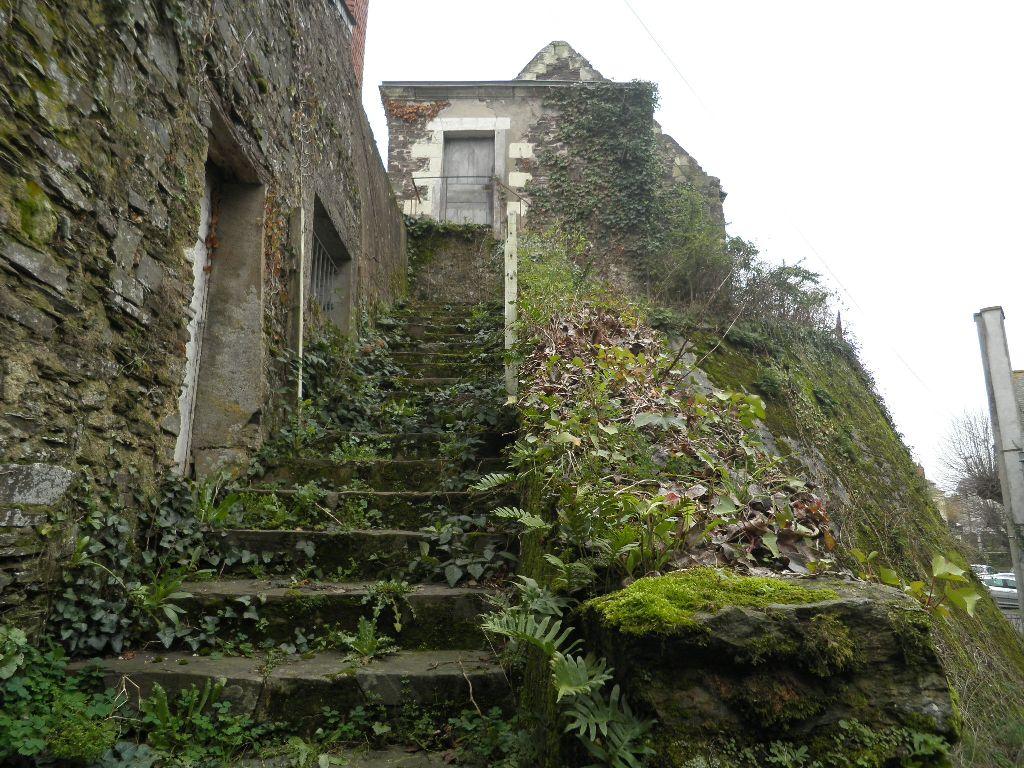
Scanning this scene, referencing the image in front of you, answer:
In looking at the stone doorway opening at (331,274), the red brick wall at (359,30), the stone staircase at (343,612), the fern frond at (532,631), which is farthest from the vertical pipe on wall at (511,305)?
the red brick wall at (359,30)

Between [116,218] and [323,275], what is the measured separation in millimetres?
3567

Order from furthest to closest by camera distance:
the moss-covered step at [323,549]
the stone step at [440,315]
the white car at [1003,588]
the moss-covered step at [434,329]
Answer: the white car at [1003,588]
the stone step at [440,315]
the moss-covered step at [434,329]
the moss-covered step at [323,549]

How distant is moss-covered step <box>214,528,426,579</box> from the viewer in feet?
10.4

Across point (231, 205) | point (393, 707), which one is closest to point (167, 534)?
point (393, 707)

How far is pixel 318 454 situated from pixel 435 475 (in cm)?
92

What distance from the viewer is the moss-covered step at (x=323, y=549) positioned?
10.4 feet

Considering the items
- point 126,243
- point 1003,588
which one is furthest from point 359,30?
point 1003,588

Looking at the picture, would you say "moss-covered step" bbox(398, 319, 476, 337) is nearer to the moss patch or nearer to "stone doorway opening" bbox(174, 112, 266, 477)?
"stone doorway opening" bbox(174, 112, 266, 477)

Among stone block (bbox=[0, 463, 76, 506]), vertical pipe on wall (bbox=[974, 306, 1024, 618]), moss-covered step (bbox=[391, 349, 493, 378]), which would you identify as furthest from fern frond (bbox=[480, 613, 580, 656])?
vertical pipe on wall (bbox=[974, 306, 1024, 618])

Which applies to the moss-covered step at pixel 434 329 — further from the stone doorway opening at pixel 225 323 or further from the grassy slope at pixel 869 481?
the stone doorway opening at pixel 225 323

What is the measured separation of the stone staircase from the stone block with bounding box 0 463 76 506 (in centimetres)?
64

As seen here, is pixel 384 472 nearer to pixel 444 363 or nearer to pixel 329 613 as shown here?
pixel 329 613

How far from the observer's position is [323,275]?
6.37 meters

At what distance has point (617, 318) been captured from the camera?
15.6ft
